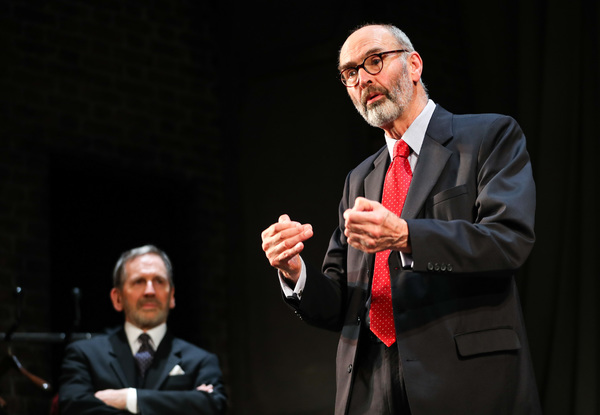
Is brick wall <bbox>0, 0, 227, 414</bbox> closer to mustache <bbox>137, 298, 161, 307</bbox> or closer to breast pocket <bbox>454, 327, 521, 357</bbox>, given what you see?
mustache <bbox>137, 298, 161, 307</bbox>

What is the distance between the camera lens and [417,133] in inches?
87.7

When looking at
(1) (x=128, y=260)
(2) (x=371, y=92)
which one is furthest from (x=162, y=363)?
(2) (x=371, y=92)

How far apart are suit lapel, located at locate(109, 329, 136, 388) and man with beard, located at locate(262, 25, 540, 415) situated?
1891 millimetres

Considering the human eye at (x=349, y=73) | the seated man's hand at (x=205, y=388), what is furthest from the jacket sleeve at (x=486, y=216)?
the seated man's hand at (x=205, y=388)

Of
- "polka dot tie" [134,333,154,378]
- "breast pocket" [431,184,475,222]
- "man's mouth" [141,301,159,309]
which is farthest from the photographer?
"man's mouth" [141,301,159,309]

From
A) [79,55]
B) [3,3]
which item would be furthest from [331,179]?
[3,3]

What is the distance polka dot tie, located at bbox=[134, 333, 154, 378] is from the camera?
160 inches

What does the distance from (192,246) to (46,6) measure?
179cm

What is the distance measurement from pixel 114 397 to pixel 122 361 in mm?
284

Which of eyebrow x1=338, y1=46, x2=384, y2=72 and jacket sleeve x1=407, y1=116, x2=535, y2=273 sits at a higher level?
eyebrow x1=338, y1=46, x2=384, y2=72

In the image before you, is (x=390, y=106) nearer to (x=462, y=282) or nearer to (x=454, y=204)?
(x=454, y=204)

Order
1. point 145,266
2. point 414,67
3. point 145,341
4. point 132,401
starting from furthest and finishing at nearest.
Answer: point 145,266, point 145,341, point 132,401, point 414,67

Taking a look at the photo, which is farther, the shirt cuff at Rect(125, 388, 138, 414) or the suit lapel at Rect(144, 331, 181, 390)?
the suit lapel at Rect(144, 331, 181, 390)

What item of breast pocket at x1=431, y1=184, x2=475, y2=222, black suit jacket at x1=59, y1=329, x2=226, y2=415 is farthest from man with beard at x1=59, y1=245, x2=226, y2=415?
breast pocket at x1=431, y1=184, x2=475, y2=222
